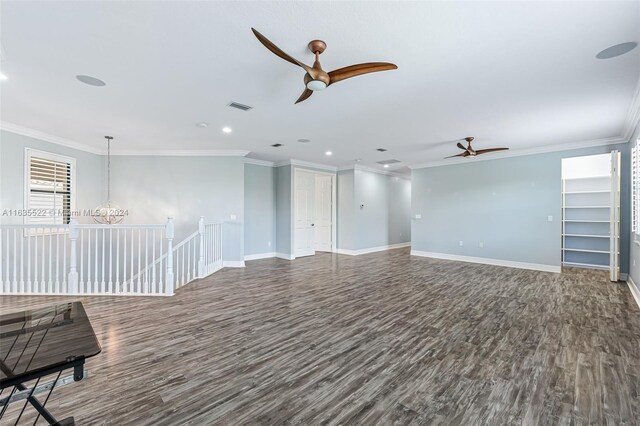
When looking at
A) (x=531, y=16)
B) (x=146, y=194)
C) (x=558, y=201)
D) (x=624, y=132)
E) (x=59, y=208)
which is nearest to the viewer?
(x=531, y=16)

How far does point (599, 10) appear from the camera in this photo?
212 centimetres

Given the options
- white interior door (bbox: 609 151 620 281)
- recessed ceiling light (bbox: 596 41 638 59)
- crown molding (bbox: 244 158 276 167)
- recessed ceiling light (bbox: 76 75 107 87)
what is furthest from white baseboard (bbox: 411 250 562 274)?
recessed ceiling light (bbox: 76 75 107 87)

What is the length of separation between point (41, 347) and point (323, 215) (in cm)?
833

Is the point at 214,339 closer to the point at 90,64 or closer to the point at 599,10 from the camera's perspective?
the point at 90,64

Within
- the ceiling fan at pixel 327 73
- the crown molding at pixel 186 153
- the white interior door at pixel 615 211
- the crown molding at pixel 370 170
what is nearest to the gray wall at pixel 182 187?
the crown molding at pixel 186 153

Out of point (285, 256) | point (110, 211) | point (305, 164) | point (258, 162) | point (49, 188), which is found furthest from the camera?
point (305, 164)

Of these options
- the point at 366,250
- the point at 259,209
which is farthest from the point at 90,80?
the point at 366,250

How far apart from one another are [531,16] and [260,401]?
11.4 feet

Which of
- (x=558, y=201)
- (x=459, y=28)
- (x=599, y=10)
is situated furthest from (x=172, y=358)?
(x=558, y=201)

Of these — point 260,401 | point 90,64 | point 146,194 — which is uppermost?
point 90,64

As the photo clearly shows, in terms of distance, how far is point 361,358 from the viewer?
2.64 m

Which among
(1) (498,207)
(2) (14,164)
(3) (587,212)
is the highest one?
(2) (14,164)

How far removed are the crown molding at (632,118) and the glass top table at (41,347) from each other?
5530 millimetres

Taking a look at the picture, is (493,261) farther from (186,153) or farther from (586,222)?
(186,153)
